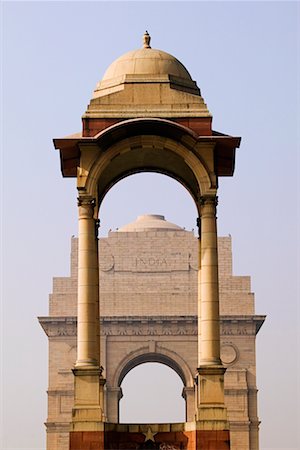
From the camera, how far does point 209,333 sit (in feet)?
117

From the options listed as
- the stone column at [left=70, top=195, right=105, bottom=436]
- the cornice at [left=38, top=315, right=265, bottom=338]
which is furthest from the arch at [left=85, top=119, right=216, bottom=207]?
the cornice at [left=38, top=315, right=265, bottom=338]

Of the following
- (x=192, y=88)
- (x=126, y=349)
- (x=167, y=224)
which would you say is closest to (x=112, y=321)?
(x=126, y=349)

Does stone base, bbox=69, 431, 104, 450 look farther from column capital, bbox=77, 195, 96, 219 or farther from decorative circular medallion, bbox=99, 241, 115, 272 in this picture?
decorative circular medallion, bbox=99, 241, 115, 272

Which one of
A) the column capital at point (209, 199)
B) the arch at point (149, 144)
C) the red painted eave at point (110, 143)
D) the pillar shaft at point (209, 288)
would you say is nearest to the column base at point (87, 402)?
the pillar shaft at point (209, 288)

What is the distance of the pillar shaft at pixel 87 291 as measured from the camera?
3550cm

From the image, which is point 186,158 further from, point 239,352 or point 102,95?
point 239,352

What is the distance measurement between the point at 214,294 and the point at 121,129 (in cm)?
565

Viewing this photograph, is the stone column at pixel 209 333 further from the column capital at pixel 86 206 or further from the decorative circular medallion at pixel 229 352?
the decorative circular medallion at pixel 229 352

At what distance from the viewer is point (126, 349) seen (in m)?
97.1

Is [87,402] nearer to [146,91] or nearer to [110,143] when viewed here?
[110,143]

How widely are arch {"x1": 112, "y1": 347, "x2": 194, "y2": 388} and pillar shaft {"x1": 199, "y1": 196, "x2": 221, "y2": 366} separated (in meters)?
59.1

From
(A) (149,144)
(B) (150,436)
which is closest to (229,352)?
(A) (149,144)

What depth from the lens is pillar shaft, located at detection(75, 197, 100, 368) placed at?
35.5 m

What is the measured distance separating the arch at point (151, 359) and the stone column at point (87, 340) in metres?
59.3
